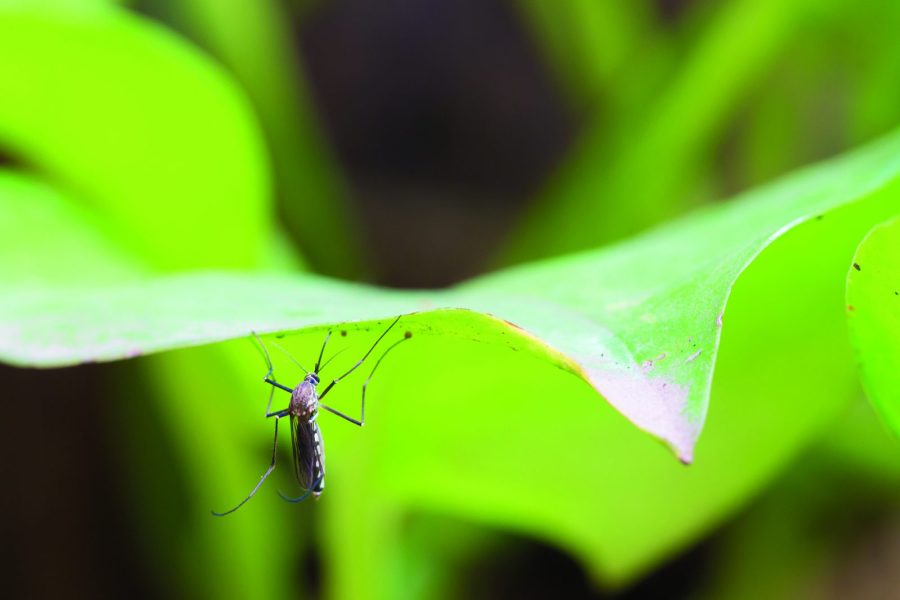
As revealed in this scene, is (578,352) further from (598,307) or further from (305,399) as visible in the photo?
(305,399)

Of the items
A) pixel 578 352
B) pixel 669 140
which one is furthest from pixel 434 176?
pixel 578 352

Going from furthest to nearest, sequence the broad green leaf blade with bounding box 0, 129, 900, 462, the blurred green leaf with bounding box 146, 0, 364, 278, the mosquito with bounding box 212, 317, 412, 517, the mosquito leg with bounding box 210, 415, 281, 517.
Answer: the blurred green leaf with bounding box 146, 0, 364, 278
the mosquito leg with bounding box 210, 415, 281, 517
the mosquito with bounding box 212, 317, 412, 517
the broad green leaf blade with bounding box 0, 129, 900, 462

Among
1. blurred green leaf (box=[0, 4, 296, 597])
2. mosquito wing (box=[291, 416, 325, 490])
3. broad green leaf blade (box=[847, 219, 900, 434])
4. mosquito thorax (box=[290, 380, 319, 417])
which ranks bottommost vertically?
broad green leaf blade (box=[847, 219, 900, 434])

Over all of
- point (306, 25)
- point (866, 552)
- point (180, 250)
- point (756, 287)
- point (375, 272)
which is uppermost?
point (306, 25)

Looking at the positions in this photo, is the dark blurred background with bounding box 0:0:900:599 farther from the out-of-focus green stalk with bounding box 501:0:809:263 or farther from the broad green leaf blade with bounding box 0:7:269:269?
the broad green leaf blade with bounding box 0:7:269:269

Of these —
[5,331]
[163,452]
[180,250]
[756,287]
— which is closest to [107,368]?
[163,452]

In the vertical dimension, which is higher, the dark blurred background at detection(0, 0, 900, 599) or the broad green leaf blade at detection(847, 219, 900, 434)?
the dark blurred background at detection(0, 0, 900, 599)

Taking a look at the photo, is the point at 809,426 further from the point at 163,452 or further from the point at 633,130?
the point at 163,452

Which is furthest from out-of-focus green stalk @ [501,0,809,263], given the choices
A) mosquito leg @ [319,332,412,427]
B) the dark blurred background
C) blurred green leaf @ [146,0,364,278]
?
mosquito leg @ [319,332,412,427]
